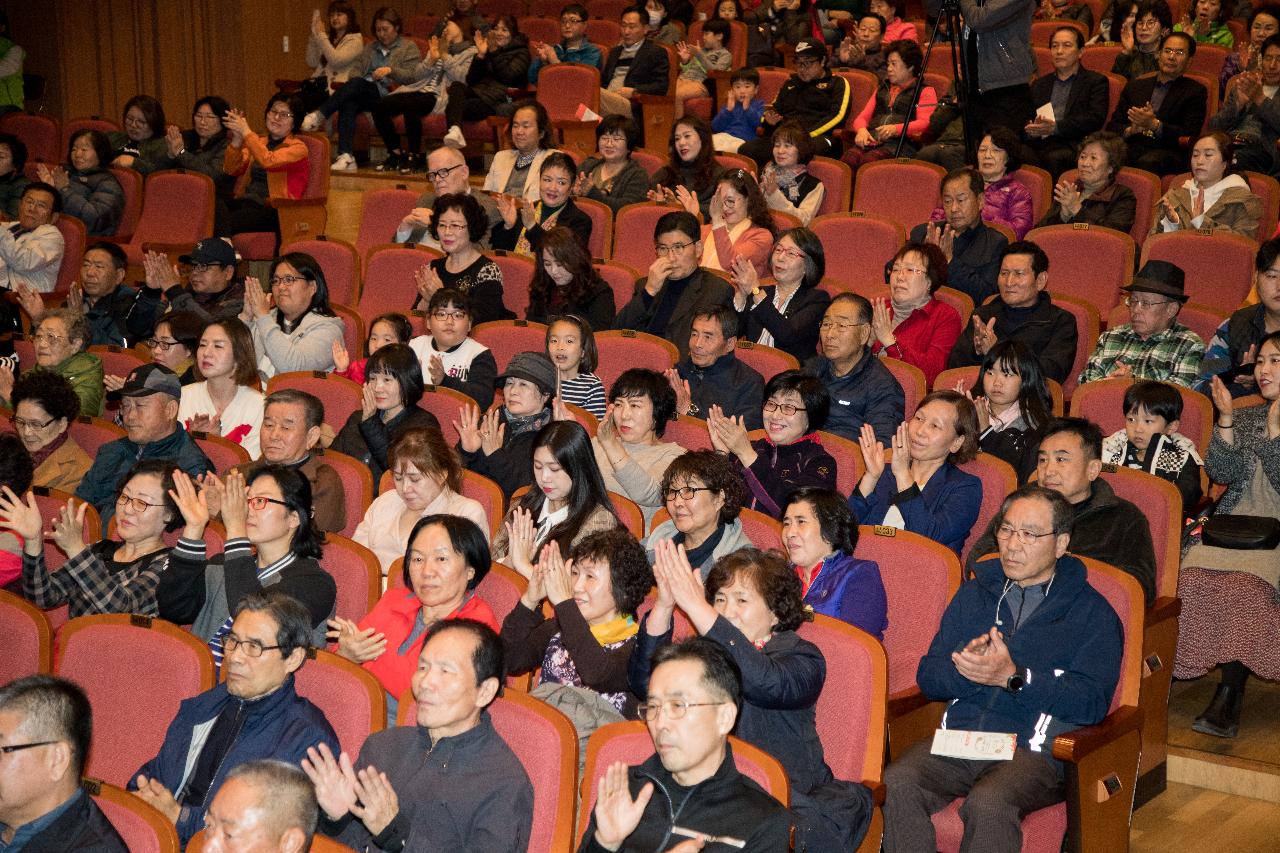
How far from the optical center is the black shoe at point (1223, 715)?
3492 mm

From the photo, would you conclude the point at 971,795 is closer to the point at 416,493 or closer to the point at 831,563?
the point at 831,563

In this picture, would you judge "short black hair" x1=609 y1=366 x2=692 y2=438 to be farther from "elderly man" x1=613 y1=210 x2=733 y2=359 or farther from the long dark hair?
"elderly man" x1=613 y1=210 x2=733 y2=359

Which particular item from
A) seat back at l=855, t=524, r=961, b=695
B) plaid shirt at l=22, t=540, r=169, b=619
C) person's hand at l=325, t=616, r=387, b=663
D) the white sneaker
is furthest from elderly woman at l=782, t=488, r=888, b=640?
the white sneaker

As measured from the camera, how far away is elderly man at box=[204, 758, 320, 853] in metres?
2.12

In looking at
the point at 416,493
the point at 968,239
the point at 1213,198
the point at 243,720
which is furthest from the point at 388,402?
the point at 1213,198

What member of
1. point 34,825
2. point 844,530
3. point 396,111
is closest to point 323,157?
point 396,111

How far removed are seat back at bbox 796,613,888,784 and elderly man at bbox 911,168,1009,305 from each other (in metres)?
2.63

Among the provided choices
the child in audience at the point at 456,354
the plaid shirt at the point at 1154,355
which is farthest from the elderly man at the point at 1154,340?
the child in audience at the point at 456,354

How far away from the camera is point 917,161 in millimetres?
5777

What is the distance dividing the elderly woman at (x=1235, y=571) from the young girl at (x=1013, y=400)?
1.51ft

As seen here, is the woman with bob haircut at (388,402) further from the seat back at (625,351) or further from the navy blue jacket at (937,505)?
the navy blue jacket at (937,505)

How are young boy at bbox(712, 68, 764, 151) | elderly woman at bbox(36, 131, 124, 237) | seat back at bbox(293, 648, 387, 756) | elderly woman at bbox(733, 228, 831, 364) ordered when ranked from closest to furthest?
1. seat back at bbox(293, 648, 387, 756)
2. elderly woman at bbox(733, 228, 831, 364)
3. elderly woman at bbox(36, 131, 124, 237)
4. young boy at bbox(712, 68, 764, 151)

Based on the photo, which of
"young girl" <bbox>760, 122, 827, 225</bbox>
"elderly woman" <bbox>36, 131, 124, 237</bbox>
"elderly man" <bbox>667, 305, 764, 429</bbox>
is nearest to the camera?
"elderly man" <bbox>667, 305, 764, 429</bbox>

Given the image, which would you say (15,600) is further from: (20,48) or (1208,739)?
(20,48)
